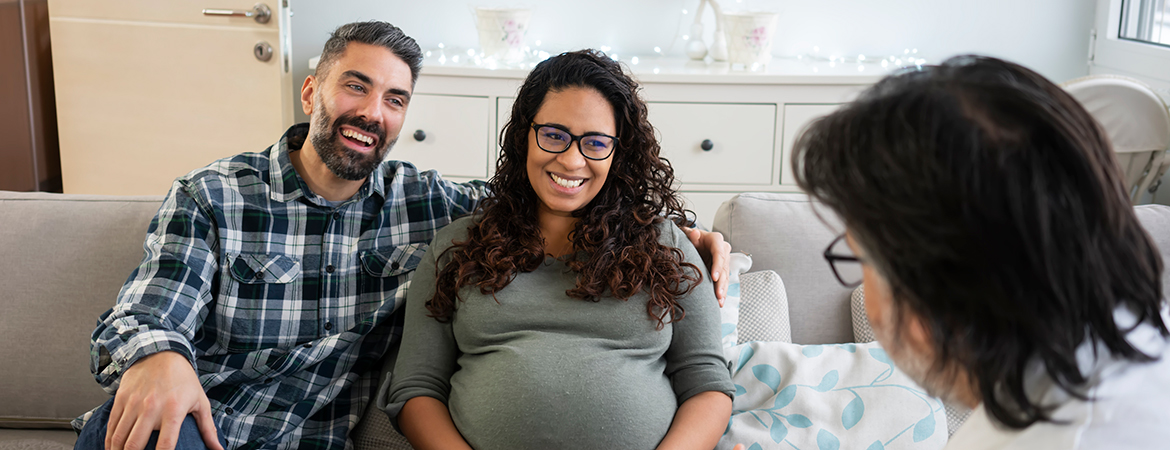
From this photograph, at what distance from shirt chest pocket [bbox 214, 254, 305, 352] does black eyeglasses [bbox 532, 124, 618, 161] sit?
1.79 ft

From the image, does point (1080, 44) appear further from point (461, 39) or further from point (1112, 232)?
point (1112, 232)

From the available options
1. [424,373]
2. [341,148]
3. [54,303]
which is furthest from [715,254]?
[54,303]

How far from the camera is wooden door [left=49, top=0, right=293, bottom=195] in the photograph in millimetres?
2979

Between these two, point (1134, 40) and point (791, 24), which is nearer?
point (1134, 40)

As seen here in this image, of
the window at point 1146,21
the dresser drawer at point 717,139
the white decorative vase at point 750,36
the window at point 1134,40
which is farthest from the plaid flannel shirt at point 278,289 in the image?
the window at point 1146,21

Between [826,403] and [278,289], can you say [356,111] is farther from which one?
[826,403]

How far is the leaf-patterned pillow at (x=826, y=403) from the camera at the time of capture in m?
1.44

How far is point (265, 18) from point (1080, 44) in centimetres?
319

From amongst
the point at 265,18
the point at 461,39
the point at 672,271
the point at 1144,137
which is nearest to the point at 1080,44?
the point at 1144,137

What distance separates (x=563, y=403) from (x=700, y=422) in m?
0.23

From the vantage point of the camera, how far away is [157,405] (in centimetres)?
119

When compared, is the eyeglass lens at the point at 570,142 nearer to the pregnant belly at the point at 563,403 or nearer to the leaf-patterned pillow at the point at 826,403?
the pregnant belly at the point at 563,403

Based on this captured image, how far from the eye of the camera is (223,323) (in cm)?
149

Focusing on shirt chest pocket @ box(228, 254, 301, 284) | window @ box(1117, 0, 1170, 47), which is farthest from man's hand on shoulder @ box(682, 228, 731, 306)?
window @ box(1117, 0, 1170, 47)
